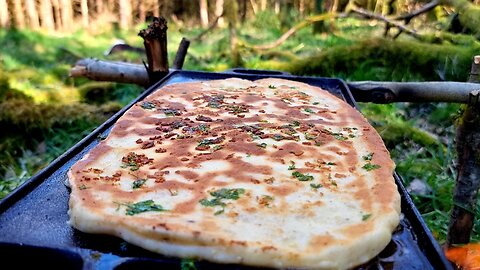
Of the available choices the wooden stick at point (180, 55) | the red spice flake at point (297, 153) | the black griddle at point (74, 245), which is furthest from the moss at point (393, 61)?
the black griddle at point (74, 245)

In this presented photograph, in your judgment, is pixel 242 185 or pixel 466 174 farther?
pixel 466 174

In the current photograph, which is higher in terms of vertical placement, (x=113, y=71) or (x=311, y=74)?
(x=113, y=71)

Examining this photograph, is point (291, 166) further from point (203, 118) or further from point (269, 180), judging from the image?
point (203, 118)

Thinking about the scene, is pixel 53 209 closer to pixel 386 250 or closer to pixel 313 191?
pixel 313 191

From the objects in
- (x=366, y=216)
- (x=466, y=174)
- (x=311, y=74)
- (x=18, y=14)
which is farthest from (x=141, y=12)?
(x=366, y=216)

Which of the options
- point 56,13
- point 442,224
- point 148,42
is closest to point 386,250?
point 442,224
